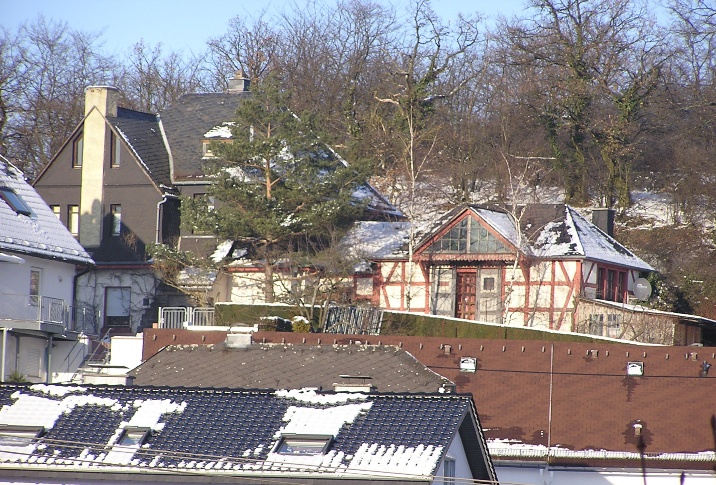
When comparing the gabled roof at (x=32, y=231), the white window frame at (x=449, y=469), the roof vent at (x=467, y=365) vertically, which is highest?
the gabled roof at (x=32, y=231)

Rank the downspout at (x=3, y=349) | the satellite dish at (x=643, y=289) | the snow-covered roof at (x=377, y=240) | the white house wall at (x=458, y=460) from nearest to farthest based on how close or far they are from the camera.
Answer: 1. the white house wall at (x=458, y=460)
2. the downspout at (x=3, y=349)
3. the satellite dish at (x=643, y=289)
4. the snow-covered roof at (x=377, y=240)

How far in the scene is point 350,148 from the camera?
4078 centimetres

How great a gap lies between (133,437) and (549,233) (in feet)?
70.9

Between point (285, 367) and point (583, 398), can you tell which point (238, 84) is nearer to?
point (583, 398)

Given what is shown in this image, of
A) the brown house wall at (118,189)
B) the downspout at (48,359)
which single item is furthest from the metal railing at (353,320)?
the brown house wall at (118,189)

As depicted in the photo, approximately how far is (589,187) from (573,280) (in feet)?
51.4

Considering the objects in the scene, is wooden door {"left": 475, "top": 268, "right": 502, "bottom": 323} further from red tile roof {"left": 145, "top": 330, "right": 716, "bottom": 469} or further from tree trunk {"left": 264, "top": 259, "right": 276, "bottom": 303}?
red tile roof {"left": 145, "top": 330, "right": 716, "bottom": 469}

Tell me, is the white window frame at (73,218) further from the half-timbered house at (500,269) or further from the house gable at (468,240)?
the house gable at (468,240)

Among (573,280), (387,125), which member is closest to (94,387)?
(573,280)

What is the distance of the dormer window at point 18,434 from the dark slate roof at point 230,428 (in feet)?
0.44

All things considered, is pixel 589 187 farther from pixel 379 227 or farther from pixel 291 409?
pixel 291 409

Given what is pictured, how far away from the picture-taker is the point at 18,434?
19375 millimetres

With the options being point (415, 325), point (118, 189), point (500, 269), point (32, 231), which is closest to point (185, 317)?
point (32, 231)

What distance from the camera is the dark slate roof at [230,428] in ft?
59.2
